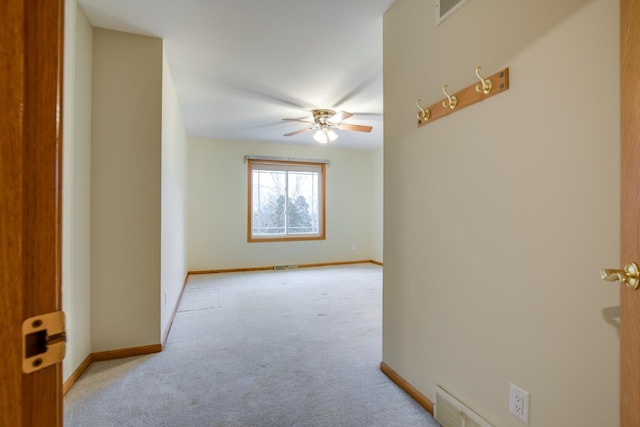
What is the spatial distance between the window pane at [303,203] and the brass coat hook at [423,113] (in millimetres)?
4541

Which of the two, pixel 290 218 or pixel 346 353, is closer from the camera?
pixel 346 353

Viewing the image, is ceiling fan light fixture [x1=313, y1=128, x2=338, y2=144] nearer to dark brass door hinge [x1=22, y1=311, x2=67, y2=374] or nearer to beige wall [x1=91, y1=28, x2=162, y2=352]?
beige wall [x1=91, y1=28, x2=162, y2=352]

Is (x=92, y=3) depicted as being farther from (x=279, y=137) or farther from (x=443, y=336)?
(x=279, y=137)

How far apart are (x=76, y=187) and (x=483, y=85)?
2.41m

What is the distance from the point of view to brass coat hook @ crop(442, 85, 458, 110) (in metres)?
1.49

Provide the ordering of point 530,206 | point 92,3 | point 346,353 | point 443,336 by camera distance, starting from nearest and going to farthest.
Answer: point 530,206 < point 443,336 < point 92,3 < point 346,353

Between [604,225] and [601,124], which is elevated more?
[601,124]

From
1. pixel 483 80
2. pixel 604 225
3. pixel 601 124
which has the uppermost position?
pixel 483 80

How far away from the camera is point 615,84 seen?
909mm

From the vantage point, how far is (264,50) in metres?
2.55

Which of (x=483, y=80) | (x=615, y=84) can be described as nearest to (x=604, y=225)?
(x=615, y=84)

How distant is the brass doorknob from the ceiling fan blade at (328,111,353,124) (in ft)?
9.58

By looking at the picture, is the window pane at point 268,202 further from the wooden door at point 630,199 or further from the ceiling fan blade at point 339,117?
the wooden door at point 630,199

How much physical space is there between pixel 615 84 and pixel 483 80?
498mm
